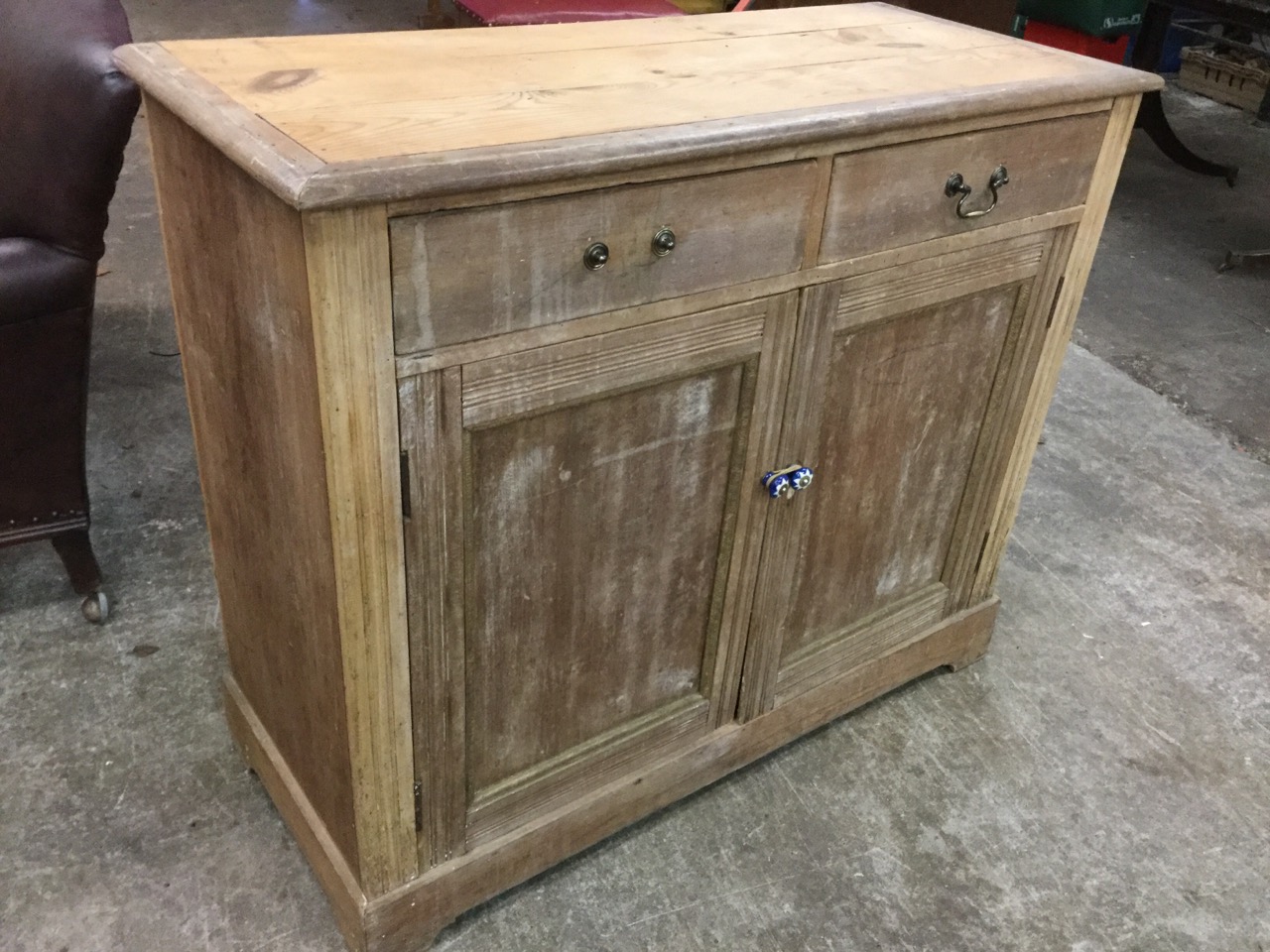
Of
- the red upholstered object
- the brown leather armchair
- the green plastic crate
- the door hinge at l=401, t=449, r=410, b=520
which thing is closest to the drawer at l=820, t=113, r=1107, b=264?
the door hinge at l=401, t=449, r=410, b=520

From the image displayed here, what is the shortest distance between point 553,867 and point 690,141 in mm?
987

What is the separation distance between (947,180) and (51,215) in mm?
1232

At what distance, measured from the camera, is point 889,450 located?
1.47 metres

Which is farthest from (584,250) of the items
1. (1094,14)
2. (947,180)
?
(1094,14)

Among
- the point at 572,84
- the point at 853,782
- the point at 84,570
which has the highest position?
the point at 572,84

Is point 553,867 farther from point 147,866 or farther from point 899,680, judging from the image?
point 899,680

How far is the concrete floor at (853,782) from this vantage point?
140 centimetres

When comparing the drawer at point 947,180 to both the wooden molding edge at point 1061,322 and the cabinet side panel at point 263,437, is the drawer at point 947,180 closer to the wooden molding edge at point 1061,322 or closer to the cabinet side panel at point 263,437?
the wooden molding edge at point 1061,322

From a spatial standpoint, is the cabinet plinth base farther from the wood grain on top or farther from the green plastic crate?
the green plastic crate

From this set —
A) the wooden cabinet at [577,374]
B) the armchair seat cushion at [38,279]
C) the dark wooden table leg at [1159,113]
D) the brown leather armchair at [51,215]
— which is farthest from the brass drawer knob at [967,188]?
the dark wooden table leg at [1159,113]

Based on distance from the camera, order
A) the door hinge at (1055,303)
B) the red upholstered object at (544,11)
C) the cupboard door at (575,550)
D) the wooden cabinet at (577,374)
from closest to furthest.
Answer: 1. the wooden cabinet at (577,374)
2. the cupboard door at (575,550)
3. the door hinge at (1055,303)
4. the red upholstered object at (544,11)

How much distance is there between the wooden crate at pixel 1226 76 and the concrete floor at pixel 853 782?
3.45m

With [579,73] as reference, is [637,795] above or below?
below

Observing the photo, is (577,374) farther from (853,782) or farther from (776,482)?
(853,782)
